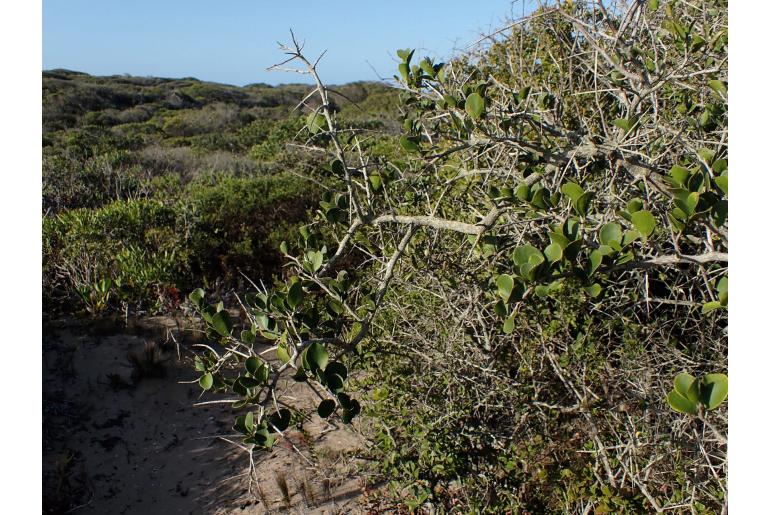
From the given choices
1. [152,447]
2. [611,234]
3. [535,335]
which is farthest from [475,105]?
[152,447]

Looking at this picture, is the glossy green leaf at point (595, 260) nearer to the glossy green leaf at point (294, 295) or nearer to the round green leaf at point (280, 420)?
the glossy green leaf at point (294, 295)

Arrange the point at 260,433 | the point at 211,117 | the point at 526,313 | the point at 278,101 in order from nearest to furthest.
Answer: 1. the point at 260,433
2. the point at 526,313
3. the point at 211,117
4. the point at 278,101

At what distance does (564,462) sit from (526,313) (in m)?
0.74

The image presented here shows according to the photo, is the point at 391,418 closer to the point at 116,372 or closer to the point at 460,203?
the point at 460,203

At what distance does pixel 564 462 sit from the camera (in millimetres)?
2668

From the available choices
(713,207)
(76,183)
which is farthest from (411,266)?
(76,183)

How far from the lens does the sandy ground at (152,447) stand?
3449mm

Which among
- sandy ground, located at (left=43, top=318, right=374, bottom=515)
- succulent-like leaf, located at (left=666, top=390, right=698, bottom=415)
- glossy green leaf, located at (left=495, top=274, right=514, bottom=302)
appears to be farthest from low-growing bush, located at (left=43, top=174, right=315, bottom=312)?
succulent-like leaf, located at (left=666, top=390, right=698, bottom=415)

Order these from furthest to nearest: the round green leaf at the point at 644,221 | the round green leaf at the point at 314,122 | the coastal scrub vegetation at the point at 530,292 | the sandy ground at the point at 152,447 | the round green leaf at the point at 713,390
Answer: the sandy ground at the point at 152,447 < the round green leaf at the point at 314,122 < the coastal scrub vegetation at the point at 530,292 < the round green leaf at the point at 644,221 < the round green leaf at the point at 713,390

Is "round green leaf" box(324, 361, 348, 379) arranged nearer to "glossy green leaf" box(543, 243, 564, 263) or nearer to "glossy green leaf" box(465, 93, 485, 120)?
"glossy green leaf" box(543, 243, 564, 263)

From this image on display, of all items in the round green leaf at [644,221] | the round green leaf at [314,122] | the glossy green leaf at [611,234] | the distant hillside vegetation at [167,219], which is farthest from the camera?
the distant hillside vegetation at [167,219]

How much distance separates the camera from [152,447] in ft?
13.4

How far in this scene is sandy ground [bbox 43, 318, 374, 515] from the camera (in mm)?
3449

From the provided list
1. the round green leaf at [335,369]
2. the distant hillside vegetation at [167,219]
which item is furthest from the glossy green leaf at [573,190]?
the distant hillside vegetation at [167,219]
